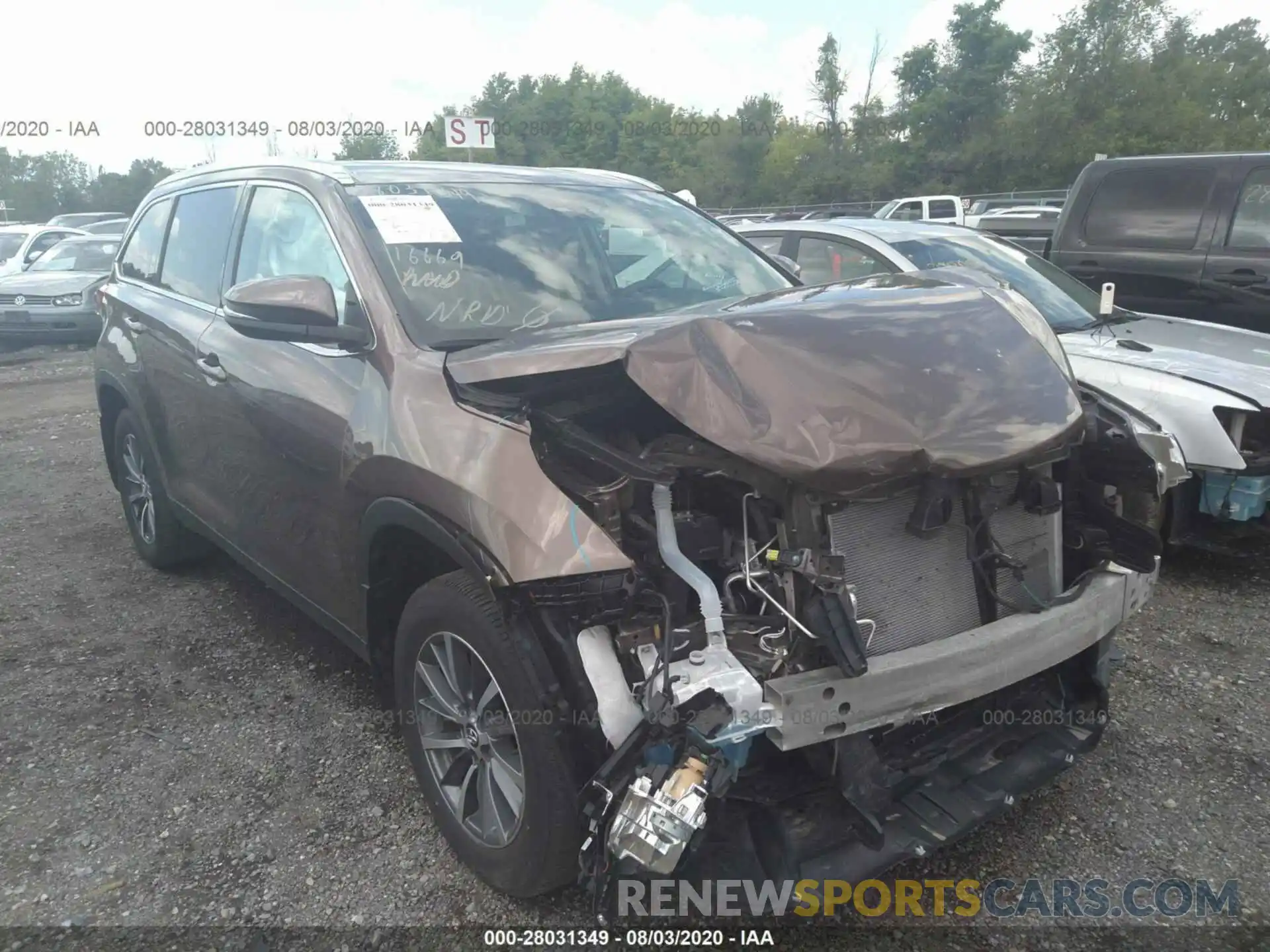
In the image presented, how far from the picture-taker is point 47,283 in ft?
45.6

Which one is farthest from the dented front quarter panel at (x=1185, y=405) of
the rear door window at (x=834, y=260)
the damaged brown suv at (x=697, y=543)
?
the damaged brown suv at (x=697, y=543)

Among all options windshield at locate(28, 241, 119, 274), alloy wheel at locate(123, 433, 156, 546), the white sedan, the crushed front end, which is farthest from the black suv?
the white sedan

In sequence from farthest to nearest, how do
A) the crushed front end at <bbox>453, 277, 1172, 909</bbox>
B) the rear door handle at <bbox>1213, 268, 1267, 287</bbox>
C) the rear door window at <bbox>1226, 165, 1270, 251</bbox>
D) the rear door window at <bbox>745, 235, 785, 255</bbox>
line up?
the rear door window at <bbox>745, 235, 785, 255</bbox> < the rear door window at <bbox>1226, 165, 1270, 251</bbox> < the rear door handle at <bbox>1213, 268, 1267, 287</bbox> < the crushed front end at <bbox>453, 277, 1172, 909</bbox>

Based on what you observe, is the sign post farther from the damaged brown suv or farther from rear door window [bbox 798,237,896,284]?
the damaged brown suv

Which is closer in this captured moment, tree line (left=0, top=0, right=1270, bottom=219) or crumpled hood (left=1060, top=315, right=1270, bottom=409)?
crumpled hood (left=1060, top=315, right=1270, bottom=409)

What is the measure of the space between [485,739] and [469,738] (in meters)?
0.09

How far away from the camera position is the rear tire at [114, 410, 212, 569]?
4547mm

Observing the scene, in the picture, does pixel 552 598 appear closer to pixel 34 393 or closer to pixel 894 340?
pixel 894 340

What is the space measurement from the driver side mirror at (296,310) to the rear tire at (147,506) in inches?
80.9

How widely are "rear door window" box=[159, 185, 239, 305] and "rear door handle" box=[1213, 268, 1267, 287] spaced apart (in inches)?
236

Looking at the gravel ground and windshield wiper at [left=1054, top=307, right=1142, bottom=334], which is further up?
windshield wiper at [left=1054, top=307, right=1142, bottom=334]

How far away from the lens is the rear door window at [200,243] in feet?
12.5

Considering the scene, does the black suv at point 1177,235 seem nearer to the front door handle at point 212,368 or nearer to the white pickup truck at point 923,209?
the front door handle at point 212,368

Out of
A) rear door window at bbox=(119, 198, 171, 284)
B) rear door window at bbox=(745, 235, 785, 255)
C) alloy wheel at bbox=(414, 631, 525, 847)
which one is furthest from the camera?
rear door window at bbox=(745, 235, 785, 255)
